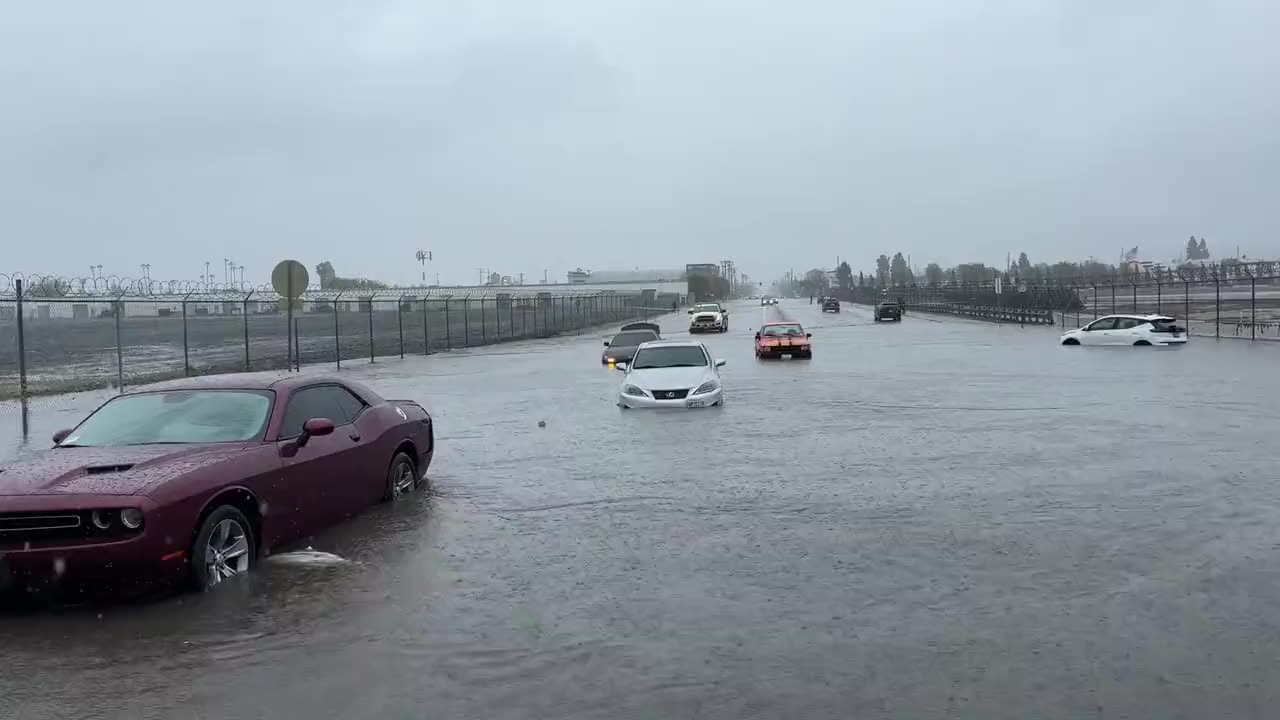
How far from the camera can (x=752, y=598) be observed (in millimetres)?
7082

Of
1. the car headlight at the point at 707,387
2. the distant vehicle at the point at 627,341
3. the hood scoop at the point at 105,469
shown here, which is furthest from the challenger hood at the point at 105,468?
the distant vehicle at the point at 627,341

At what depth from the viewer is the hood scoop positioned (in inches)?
290

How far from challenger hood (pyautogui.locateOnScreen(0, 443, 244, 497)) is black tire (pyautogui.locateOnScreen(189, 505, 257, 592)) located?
0.36 metres

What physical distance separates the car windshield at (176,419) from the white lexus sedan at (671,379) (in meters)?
10.6

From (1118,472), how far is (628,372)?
405 inches

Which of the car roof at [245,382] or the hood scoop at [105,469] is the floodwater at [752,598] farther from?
the car roof at [245,382]

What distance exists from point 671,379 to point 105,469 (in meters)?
12.7

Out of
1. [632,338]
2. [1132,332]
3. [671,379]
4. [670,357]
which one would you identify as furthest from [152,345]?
[1132,332]

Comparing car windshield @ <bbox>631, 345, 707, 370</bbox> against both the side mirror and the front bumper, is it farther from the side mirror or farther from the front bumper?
the side mirror

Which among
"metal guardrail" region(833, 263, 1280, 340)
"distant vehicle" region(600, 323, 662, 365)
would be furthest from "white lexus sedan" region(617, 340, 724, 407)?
"metal guardrail" region(833, 263, 1280, 340)

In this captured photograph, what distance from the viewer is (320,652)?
618 centimetres

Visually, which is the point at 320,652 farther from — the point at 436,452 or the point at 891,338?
the point at 891,338

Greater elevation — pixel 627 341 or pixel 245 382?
pixel 245 382

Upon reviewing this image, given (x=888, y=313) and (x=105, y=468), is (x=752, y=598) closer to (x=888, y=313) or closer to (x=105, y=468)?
(x=105, y=468)
